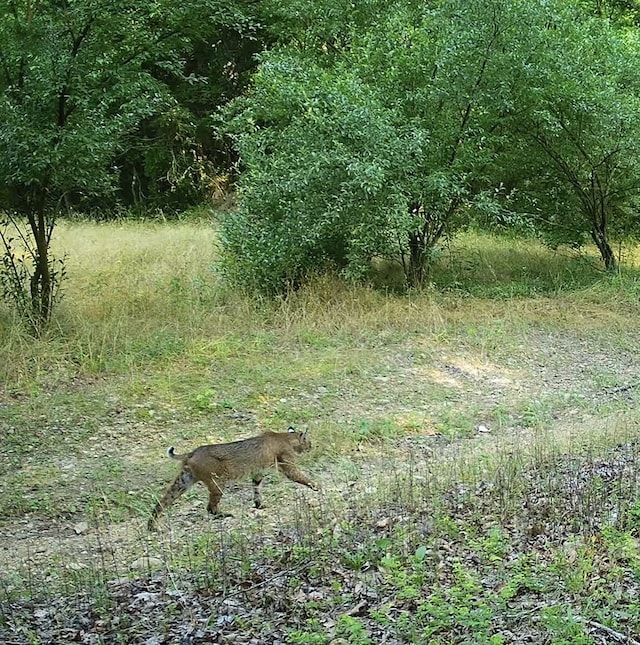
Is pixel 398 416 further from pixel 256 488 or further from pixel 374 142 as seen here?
pixel 374 142

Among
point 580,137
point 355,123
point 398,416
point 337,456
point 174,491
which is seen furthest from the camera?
point 580,137

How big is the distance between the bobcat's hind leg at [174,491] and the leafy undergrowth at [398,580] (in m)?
0.42

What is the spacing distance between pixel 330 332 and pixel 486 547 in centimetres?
588

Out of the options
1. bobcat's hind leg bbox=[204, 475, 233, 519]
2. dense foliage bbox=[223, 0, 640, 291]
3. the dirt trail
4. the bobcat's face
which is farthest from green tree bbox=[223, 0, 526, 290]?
bobcat's hind leg bbox=[204, 475, 233, 519]

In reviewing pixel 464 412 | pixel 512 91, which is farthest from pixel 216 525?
pixel 512 91

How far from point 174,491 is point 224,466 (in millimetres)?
368

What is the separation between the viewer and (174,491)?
538 cm

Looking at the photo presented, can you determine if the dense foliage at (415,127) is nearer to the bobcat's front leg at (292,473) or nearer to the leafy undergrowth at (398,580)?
the bobcat's front leg at (292,473)

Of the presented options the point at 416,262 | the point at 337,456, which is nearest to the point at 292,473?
the point at 337,456

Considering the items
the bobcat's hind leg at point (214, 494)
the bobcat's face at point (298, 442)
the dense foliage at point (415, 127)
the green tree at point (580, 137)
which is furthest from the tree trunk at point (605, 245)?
the bobcat's hind leg at point (214, 494)

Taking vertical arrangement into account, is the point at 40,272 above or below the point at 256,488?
above

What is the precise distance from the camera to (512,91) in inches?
461

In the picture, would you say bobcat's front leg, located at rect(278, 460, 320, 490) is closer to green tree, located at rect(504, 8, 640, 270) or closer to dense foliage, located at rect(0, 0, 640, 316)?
dense foliage, located at rect(0, 0, 640, 316)

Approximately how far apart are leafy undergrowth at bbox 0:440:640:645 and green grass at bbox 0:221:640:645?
2 centimetres
